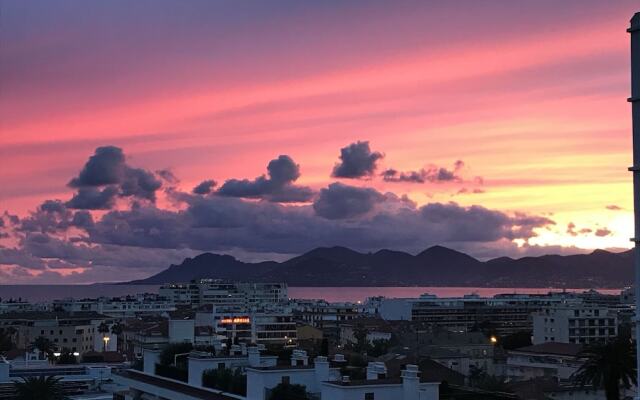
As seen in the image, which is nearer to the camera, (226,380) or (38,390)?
(226,380)

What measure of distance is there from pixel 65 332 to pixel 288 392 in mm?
132228

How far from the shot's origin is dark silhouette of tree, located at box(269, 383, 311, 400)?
54969 millimetres

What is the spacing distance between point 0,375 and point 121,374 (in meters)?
14.7

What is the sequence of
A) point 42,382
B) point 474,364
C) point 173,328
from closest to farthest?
point 42,382 → point 173,328 → point 474,364

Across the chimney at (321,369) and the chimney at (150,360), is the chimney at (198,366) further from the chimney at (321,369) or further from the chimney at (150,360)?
the chimney at (150,360)

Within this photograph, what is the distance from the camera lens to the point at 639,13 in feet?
113

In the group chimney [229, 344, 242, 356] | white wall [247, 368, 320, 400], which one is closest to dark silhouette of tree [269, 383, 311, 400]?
white wall [247, 368, 320, 400]

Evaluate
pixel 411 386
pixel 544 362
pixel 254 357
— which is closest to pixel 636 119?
pixel 411 386

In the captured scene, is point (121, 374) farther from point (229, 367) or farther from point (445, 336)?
point (445, 336)

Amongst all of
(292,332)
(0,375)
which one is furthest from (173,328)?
(292,332)

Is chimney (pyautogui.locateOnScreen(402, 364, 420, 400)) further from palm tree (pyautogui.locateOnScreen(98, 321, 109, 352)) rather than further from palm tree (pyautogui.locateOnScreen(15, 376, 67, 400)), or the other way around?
palm tree (pyautogui.locateOnScreen(98, 321, 109, 352))

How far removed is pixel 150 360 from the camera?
76.4 meters

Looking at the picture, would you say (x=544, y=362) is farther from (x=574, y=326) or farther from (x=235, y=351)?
(x=574, y=326)

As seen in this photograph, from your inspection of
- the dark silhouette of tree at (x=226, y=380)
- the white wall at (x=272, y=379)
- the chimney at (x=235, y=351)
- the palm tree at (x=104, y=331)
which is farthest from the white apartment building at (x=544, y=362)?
the palm tree at (x=104, y=331)
